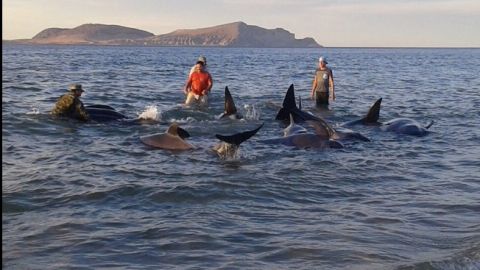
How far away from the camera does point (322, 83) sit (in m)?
21.2

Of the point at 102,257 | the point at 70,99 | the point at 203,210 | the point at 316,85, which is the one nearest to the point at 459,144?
the point at 316,85

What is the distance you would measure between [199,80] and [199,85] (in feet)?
0.59

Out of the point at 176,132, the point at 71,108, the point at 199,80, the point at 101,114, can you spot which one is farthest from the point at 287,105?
the point at 71,108

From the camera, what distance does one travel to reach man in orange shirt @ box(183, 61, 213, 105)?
64.1 feet

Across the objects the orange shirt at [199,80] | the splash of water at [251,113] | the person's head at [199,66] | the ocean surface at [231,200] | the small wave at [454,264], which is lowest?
the splash of water at [251,113]

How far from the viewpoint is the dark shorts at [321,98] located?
2148 centimetres

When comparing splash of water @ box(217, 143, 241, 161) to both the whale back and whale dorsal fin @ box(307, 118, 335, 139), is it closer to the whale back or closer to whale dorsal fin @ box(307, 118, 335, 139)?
the whale back

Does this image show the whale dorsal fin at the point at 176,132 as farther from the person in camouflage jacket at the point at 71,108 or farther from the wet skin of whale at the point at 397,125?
the wet skin of whale at the point at 397,125

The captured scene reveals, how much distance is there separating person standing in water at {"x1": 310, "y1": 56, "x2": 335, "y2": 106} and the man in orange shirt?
3817 mm

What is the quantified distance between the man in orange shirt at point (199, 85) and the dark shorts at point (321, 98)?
13.1 ft

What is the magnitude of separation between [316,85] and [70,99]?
8976 millimetres

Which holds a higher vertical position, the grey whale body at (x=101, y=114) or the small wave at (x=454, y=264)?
the grey whale body at (x=101, y=114)

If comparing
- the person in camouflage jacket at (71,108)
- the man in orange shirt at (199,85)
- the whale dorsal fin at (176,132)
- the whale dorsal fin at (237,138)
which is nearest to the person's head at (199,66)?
the man in orange shirt at (199,85)

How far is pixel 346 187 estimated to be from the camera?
10297mm
